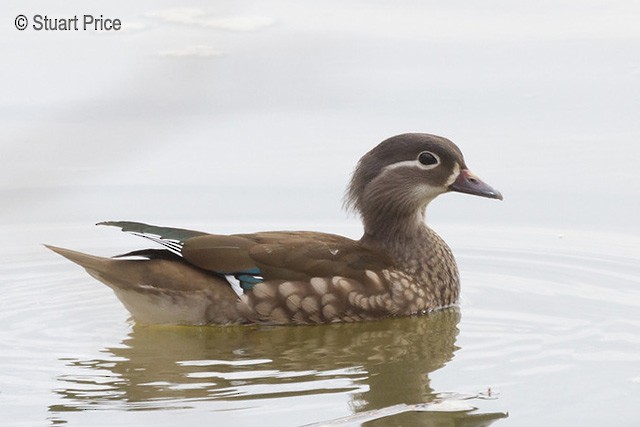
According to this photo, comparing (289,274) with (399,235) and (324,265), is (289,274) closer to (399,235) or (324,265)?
(324,265)

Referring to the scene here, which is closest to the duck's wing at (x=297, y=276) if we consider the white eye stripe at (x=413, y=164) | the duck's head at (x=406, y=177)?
the duck's head at (x=406, y=177)

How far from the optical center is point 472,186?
6.18 metres

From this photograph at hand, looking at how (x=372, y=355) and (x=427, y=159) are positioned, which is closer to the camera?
(x=372, y=355)

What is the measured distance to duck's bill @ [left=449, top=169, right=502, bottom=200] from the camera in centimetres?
612

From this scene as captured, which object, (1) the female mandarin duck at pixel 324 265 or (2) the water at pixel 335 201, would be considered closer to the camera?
(2) the water at pixel 335 201

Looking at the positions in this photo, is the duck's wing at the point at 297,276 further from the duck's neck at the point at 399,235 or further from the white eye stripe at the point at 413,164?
the white eye stripe at the point at 413,164

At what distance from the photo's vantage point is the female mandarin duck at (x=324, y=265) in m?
5.66

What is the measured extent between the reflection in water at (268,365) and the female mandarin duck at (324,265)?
9 centimetres

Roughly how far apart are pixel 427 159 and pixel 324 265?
2.75 feet

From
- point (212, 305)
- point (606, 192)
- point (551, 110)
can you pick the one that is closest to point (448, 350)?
point (212, 305)

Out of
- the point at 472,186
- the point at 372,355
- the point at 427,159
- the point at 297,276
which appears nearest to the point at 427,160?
the point at 427,159

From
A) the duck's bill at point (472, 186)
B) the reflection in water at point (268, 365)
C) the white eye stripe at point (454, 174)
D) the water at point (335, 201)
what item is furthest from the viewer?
the white eye stripe at point (454, 174)

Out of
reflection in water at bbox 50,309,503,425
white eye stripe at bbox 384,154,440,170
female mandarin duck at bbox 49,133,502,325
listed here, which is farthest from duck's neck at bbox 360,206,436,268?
reflection in water at bbox 50,309,503,425

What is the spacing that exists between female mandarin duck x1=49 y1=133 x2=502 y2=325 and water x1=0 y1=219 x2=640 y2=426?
0.31 ft
